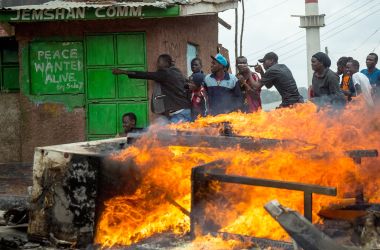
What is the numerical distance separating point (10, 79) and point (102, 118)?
2.44 meters

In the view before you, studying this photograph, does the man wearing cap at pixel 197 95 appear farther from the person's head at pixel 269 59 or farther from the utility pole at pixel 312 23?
the utility pole at pixel 312 23

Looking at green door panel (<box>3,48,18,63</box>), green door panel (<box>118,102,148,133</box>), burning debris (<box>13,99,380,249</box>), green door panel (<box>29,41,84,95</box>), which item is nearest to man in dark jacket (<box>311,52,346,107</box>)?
burning debris (<box>13,99,380,249</box>)

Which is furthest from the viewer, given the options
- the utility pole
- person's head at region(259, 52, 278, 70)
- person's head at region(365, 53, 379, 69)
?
the utility pole

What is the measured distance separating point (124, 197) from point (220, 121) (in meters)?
1.30

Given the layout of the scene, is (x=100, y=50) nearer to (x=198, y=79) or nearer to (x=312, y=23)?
(x=198, y=79)

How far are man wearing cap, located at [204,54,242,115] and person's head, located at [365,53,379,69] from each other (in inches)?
126

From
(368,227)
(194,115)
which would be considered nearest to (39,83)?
(194,115)

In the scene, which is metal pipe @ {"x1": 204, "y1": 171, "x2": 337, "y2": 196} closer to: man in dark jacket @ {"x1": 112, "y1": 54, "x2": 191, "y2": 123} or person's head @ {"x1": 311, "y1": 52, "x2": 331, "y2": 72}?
person's head @ {"x1": 311, "y1": 52, "x2": 331, "y2": 72}

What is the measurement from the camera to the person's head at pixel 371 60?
1041 cm

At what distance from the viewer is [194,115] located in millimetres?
8852

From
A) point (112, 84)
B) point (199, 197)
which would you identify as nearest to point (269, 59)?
point (199, 197)

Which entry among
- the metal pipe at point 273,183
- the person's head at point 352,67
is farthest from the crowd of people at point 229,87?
the metal pipe at point 273,183

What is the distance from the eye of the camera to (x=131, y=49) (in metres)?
12.0

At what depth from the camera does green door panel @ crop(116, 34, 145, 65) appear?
11.9 metres
